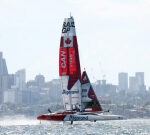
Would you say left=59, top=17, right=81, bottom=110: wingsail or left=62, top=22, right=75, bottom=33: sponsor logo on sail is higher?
left=62, top=22, right=75, bottom=33: sponsor logo on sail

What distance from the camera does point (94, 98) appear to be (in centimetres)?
9131

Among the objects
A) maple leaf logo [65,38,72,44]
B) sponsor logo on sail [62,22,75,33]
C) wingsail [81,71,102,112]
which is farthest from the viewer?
wingsail [81,71,102,112]

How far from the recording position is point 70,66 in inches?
3317

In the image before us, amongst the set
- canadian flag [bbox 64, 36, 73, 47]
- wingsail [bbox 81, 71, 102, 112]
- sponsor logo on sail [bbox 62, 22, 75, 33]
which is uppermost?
sponsor logo on sail [bbox 62, 22, 75, 33]

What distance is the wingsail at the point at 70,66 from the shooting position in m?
84.1

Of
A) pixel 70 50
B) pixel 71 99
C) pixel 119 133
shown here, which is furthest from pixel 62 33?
pixel 119 133

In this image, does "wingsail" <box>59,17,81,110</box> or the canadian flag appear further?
the canadian flag

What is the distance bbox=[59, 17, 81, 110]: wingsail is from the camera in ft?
276

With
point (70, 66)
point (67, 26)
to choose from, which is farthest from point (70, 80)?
point (67, 26)

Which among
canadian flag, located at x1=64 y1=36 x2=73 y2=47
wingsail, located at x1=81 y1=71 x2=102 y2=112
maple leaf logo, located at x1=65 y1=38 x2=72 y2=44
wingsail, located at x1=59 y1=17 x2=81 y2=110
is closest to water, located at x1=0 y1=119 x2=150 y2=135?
wingsail, located at x1=81 y1=71 x2=102 y2=112

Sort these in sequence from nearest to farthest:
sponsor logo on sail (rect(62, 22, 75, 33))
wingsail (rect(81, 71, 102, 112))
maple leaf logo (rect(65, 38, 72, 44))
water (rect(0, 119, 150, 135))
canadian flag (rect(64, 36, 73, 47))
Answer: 1. water (rect(0, 119, 150, 135))
2. canadian flag (rect(64, 36, 73, 47))
3. maple leaf logo (rect(65, 38, 72, 44))
4. sponsor logo on sail (rect(62, 22, 75, 33))
5. wingsail (rect(81, 71, 102, 112))

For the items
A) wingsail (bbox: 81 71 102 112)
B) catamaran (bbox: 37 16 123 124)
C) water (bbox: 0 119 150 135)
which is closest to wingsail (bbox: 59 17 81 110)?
catamaran (bbox: 37 16 123 124)

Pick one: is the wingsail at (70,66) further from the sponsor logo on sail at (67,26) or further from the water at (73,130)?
the water at (73,130)

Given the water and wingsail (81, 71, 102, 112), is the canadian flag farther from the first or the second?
the water
